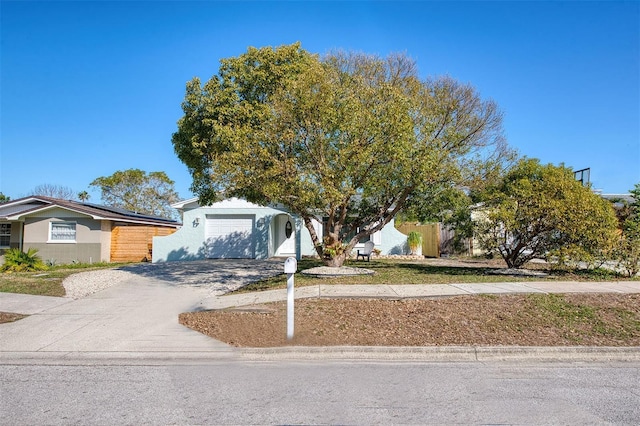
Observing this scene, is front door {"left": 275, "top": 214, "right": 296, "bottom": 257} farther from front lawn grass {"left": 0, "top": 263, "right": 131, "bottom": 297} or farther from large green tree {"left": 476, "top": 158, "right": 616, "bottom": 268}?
large green tree {"left": 476, "top": 158, "right": 616, "bottom": 268}

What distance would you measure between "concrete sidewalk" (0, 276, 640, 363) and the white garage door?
345 inches

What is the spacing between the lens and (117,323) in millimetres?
8711

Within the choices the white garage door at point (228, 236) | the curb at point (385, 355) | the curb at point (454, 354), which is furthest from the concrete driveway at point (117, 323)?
the white garage door at point (228, 236)

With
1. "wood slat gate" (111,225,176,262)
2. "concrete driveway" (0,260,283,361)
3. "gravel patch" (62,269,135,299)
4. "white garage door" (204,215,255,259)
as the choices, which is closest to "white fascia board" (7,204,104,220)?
"wood slat gate" (111,225,176,262)

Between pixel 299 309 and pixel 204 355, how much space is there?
2408 millimetres

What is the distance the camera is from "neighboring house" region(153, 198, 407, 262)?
71.6ft

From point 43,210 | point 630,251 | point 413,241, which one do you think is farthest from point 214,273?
point 630,251

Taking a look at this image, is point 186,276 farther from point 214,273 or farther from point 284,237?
point 284,237

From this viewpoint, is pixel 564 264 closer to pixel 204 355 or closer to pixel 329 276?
pixel 329 276

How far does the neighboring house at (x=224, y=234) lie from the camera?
21812 millimetres

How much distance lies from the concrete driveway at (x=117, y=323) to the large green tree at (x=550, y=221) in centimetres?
775

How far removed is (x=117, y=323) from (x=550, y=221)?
35.8 feet

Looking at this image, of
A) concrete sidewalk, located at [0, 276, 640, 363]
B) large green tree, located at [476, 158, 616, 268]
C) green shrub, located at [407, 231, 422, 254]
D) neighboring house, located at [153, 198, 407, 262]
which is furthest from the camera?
green shrub, located at [407, 231, 422, 254]

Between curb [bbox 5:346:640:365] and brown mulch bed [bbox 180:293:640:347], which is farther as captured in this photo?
brown mulch bed [bbox 180:293:640:347]
